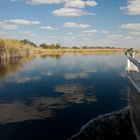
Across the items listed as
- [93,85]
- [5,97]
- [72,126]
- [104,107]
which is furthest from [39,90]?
[72,126]

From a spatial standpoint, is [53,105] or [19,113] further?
[53,105]

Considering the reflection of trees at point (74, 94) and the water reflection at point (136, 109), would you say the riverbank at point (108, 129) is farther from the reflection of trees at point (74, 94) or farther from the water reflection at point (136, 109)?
the reflection of trees at point (74, 94)

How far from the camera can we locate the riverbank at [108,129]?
41.7 ft

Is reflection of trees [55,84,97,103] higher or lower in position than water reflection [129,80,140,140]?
lower

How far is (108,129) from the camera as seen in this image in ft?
44.4

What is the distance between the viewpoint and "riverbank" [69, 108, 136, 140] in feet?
41.7

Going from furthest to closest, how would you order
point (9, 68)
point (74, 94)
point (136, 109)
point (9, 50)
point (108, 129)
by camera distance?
point (9, 50) < point (9, 68) < point (74, 94) < point (108, 129) < point (136, 109)

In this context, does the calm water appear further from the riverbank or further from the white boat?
the white boat

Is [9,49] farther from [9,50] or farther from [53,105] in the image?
[53,105]

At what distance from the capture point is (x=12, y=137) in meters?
13.0

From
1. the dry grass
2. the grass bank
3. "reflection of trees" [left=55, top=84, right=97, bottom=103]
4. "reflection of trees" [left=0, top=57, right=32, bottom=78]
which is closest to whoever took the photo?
"reflection of trees" [left=55, top=84, right=97, bottom=103]

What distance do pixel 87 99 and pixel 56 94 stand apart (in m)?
3.01

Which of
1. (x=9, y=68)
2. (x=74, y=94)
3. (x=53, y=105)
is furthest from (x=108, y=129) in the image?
(x=9, y=68)

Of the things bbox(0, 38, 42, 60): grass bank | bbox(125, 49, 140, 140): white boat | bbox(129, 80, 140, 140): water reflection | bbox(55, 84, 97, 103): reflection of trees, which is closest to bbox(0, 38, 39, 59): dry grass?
bbox(0, 38, 42, 60): grass bank
